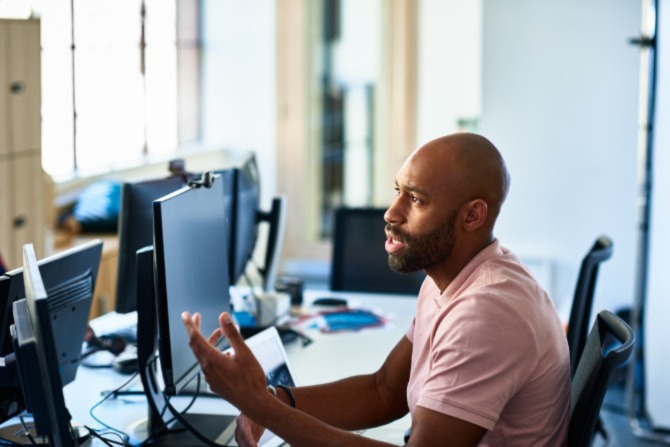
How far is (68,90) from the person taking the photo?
4977 millimetres

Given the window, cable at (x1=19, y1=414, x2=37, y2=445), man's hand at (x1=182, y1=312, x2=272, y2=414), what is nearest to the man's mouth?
man's hand at (x1=182, y1=312, x2=272, y2=414)

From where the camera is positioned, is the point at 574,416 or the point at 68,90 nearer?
the point at 574,416

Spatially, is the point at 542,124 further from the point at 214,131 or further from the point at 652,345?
the point at 214,131

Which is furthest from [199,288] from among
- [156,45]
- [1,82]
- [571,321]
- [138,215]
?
[156,45]

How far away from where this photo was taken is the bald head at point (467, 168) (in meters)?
1.82

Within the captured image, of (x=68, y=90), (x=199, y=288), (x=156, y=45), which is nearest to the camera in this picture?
(x=199, y=288)

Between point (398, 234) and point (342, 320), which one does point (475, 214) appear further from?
point (342, 320)

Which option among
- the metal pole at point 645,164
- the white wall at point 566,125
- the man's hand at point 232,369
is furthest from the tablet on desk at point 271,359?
the white wall at point 566,125

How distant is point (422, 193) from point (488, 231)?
16cm

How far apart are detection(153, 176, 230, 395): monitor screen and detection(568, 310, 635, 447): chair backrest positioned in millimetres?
778

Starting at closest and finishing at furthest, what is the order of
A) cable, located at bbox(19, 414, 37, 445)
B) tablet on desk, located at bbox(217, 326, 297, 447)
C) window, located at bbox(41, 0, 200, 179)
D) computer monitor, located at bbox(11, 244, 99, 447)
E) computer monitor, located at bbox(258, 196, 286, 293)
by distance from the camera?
computer monitor, located at bbox(11, 244, 99, 447), cable, located at bbox(19, 414, 37, 445), tablet on desk, located at bbox(217, 326, 297, 447), computer monitor, located at bbox(258, 196, 286, 293), window, located at bbox(41, 0, 200, 179)

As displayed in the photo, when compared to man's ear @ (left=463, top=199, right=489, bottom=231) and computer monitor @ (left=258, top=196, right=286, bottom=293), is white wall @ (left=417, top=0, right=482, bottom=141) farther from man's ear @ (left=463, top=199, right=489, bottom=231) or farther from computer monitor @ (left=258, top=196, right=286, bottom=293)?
man's ear @ (left=463, top=199, right=489, bottom=231)

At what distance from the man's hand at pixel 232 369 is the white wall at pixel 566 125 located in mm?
3595

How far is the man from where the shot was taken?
165cm
